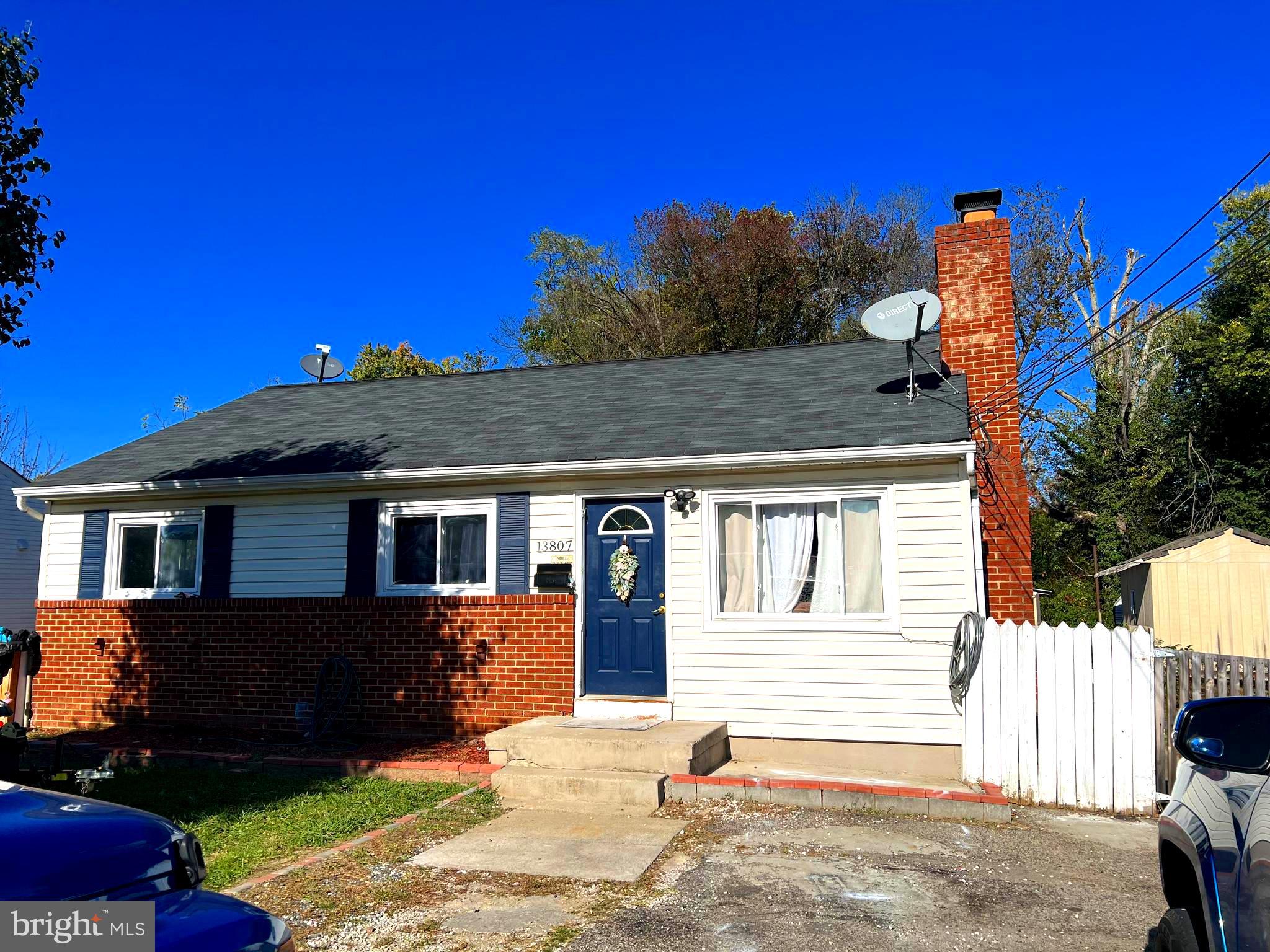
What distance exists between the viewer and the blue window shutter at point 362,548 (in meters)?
10.2

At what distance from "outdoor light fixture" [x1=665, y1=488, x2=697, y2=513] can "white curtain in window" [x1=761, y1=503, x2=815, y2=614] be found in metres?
0.79

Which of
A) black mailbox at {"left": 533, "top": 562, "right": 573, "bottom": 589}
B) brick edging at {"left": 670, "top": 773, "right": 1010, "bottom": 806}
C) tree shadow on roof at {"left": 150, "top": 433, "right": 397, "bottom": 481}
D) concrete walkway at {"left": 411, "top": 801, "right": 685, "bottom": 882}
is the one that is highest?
tree shadow on roof at {"left": 150, "top": 433, "right": 397, "bottom": 481}

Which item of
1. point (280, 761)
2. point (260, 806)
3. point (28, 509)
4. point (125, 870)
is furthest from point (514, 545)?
point (125, 870)

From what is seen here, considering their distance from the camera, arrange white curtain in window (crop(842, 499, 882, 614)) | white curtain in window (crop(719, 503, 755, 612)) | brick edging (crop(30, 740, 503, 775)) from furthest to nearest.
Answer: white curtain in window (crop(719, 503, 755, 612)) → white curtain in window (crop(842, 499, 882, 614)) → brick edging (crop(30, 740, 503, 775))

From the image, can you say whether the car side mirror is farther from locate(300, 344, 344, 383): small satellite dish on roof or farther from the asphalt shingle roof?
Result: locate(300, 344, 344, 383): small satellite dish on roof

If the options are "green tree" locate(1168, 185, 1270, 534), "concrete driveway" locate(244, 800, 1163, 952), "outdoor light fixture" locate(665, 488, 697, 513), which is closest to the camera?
"concrete driveway" locate(244, 800, 1163, 952)

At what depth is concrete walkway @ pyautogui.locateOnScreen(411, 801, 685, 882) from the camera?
5809mm

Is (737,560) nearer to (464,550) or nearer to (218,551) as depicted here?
(464,550)

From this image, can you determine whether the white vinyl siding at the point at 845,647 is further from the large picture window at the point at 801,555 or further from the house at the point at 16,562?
the house at the point at 16,562

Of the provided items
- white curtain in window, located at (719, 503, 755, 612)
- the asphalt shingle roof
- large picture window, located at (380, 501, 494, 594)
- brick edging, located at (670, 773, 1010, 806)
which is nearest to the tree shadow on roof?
the asphalt shingle roof

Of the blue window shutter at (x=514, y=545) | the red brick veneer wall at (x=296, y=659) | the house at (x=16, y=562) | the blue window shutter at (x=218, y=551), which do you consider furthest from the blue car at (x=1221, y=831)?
the house at (x=16, y=562)

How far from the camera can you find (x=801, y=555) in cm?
898

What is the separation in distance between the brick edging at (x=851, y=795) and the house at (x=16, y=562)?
2154 centimetres

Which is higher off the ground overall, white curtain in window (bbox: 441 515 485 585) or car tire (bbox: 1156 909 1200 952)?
white curtain in window (bbox: 441 515 485 585)
